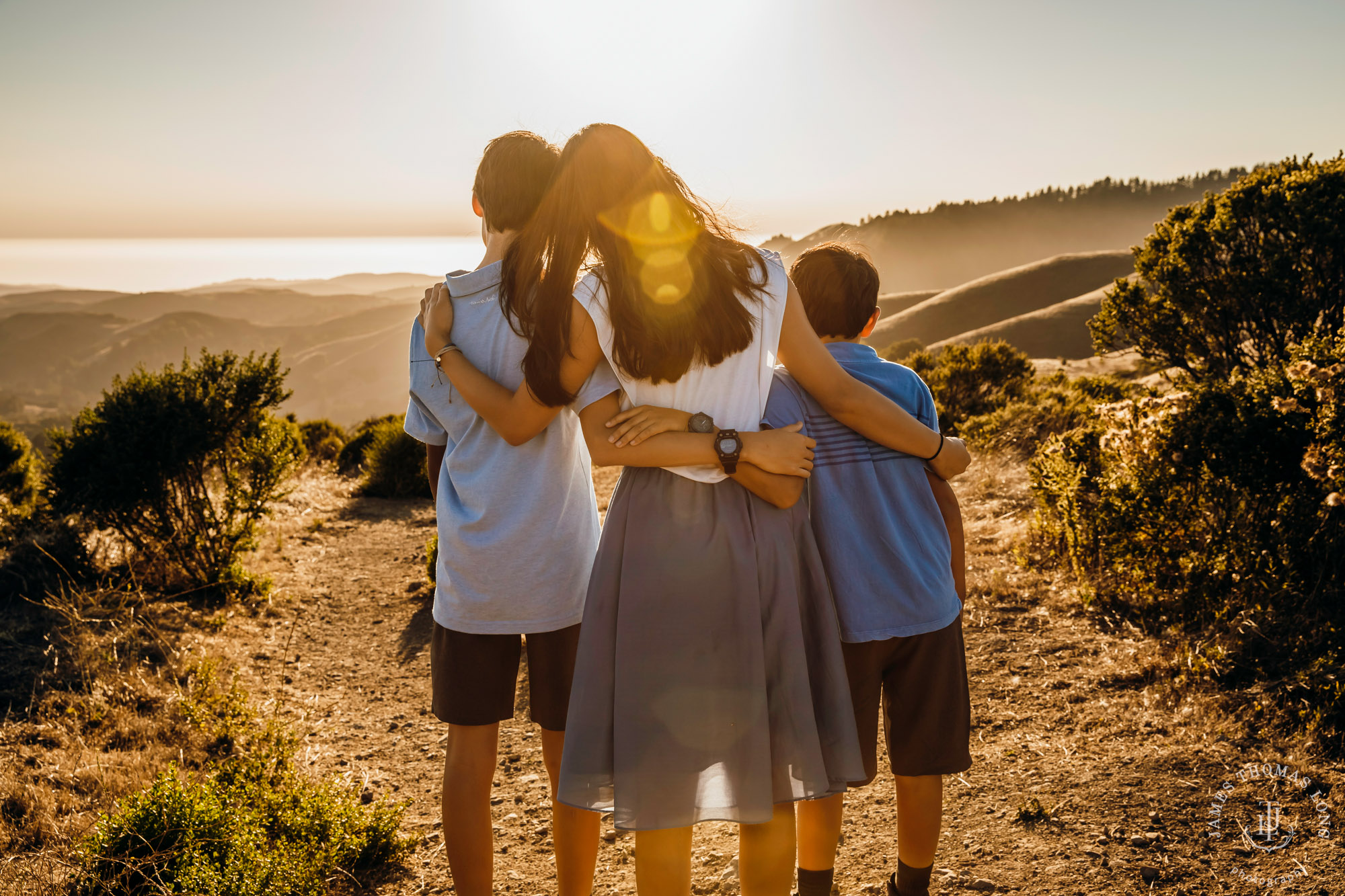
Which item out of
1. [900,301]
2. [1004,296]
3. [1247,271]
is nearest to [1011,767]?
[1247,271]

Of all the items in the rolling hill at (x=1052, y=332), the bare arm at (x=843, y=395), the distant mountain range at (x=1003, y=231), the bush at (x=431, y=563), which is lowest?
the bush at (x=431, y=563)

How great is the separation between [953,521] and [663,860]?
43.2 inches

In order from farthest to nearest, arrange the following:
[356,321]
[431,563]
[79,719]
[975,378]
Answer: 1. [356,321]
2. [975,378]
3. [431,563]
4. [79,719]

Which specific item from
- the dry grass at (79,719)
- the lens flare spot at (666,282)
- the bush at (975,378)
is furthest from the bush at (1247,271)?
the dry grass at (79,719)

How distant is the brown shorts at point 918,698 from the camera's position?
177cm

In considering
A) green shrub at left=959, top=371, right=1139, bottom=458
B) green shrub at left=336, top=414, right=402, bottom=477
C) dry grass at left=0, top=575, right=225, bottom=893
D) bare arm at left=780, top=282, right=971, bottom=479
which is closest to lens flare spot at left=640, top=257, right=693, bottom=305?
bare arm at left=780, top=282, right=971, bottom=479

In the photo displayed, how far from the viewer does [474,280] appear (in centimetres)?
174

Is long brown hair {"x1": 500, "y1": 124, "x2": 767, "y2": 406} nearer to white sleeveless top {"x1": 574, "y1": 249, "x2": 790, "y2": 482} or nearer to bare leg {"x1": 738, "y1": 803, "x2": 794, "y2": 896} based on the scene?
white sleeveless top {"x1": 574, "y1": 249, "x2": 790, "y2": 482}

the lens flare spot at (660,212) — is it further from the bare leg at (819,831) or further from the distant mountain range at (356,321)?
the distant mountain range at (356,321)

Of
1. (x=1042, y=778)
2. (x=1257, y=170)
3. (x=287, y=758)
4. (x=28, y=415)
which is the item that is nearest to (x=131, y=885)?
(x=287, y=758)

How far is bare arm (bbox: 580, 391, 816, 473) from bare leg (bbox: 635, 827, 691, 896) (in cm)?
77

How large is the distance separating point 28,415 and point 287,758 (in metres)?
85.9

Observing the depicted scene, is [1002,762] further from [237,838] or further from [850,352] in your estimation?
[237,838]

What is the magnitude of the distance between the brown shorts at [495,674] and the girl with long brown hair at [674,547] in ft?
1.06
